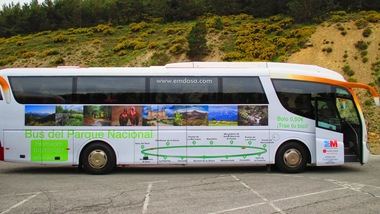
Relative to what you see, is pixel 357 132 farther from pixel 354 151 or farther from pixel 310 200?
pixel 310 200

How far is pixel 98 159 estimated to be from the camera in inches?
576

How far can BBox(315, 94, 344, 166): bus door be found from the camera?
14.6 meters

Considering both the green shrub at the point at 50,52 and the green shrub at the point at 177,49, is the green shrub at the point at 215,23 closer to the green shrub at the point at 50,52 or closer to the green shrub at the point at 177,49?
the green shrub at the point at 177,49

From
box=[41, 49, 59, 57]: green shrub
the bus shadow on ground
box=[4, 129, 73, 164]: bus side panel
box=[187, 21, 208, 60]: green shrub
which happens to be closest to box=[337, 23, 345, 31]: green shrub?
box=[187, 21, 208, 60]: green shrub

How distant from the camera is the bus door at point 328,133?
14.6 metres

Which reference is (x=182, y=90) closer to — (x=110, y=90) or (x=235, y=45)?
(x=110, y=90)

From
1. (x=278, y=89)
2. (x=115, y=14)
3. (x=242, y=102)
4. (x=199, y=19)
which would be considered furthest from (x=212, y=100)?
(x=115, y=14)

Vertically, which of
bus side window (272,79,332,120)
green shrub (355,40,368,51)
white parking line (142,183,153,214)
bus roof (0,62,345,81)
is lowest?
white parking line (142,183,153,214)

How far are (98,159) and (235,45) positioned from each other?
33.2m

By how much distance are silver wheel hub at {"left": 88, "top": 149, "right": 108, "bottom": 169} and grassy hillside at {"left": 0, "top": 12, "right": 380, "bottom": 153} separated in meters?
22.6

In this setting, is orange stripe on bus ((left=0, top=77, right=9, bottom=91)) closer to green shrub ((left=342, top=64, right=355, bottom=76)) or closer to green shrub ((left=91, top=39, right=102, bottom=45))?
green shrub ((left=342, top=64, right=355, bottom=76))

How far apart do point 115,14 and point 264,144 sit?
53.5 meters

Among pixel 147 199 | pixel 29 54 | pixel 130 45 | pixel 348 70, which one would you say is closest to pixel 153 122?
pixel 147 199

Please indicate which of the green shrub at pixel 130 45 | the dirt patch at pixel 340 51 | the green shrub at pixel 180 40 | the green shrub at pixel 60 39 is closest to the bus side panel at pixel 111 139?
the dirt patch at pixel 340 51
